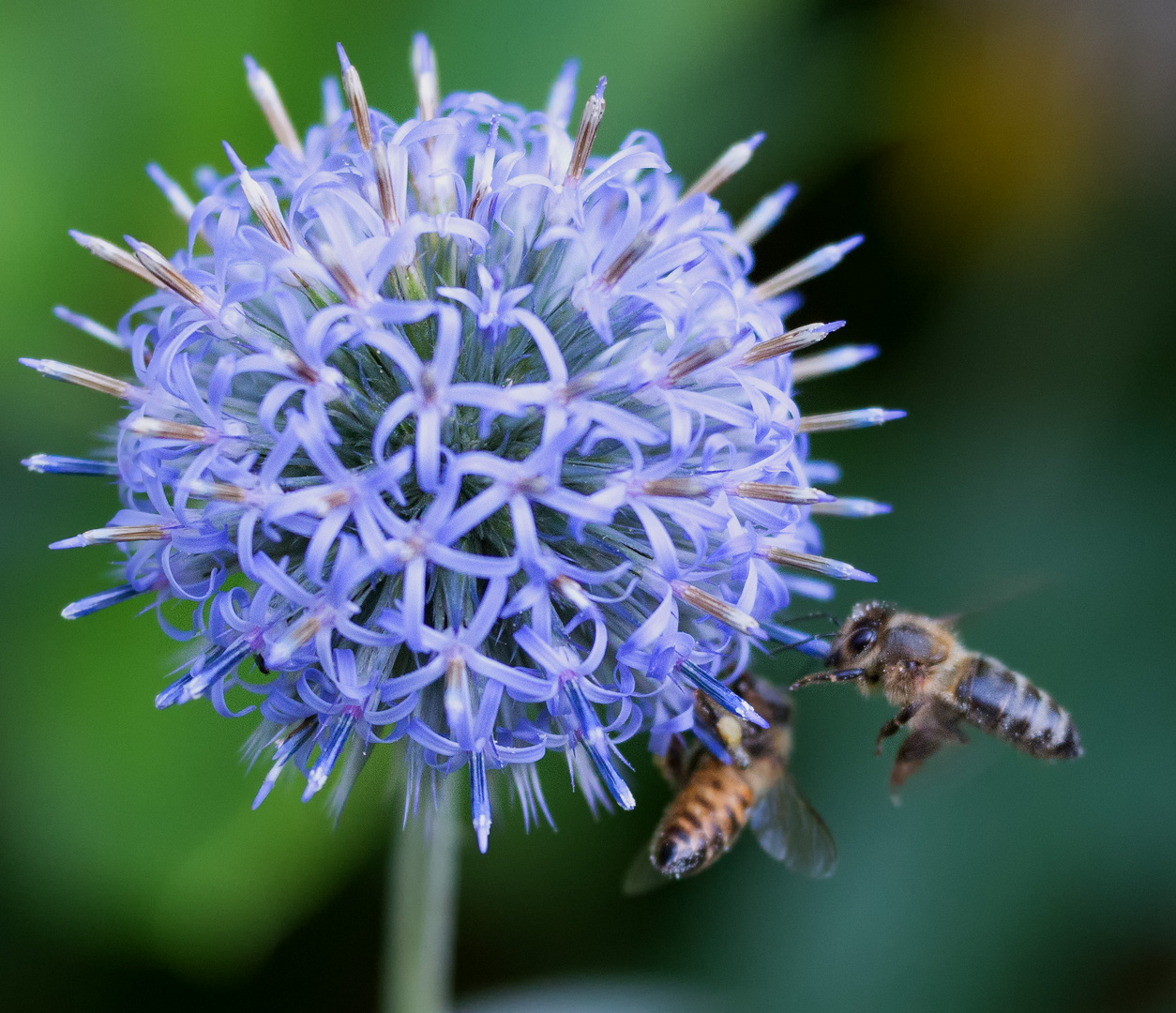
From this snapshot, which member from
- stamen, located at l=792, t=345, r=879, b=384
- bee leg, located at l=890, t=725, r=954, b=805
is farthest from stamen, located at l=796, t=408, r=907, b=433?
bee leg, located at l=890, t=725, r=954, b=805

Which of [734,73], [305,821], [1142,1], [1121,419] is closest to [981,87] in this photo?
[1142,1]

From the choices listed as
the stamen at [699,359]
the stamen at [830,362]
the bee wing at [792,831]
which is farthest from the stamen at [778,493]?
the bee wing at [792,831]

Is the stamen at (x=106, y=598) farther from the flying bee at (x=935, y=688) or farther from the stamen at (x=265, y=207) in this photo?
the flying bee at (x=935, y=688)

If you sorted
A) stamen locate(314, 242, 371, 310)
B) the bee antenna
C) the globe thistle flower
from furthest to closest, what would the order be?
the bee antenna < stamen locate(314, 242, 371, 310) < the globe thistle flower

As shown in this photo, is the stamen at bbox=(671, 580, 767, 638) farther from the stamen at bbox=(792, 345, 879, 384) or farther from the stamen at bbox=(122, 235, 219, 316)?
the stamen at bbox=(122, 235, 219, 316)

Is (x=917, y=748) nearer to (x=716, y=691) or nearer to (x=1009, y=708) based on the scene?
(x=1009, y=708)

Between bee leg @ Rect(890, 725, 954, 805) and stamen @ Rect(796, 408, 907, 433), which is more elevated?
stamen @ Rect(796, 408, 907, 433)
